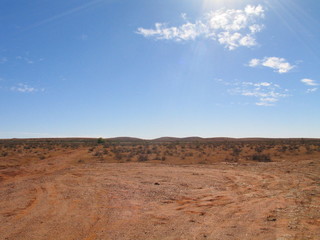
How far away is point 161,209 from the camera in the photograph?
786cm

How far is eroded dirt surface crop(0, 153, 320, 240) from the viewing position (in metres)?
5.91

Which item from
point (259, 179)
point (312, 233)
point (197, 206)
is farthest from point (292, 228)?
point (259, 179)

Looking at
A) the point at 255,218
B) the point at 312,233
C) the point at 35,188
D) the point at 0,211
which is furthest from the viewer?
the point at 35,188

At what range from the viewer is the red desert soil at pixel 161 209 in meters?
5.91

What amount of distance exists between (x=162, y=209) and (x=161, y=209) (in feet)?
0.10

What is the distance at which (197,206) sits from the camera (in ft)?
26.6

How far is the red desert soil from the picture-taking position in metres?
5.91

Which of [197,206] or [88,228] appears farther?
[197,206]

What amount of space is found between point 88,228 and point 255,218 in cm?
414

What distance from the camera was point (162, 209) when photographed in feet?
25.8

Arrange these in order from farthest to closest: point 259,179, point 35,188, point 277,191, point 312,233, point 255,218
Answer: point 259,179, point 35,188, point 277,191, point 255,218, point 312,233

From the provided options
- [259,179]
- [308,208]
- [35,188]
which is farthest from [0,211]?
[259,179]

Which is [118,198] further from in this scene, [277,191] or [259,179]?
[259,179]

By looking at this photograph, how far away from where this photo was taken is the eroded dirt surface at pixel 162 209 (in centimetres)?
591
